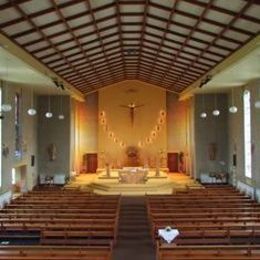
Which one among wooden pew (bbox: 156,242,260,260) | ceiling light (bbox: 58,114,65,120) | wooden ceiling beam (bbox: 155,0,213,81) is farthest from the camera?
ceiling light (bbox: 58,114,65,120)

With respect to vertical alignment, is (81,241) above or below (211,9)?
below

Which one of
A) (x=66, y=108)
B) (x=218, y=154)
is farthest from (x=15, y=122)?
(x=218, y=154)

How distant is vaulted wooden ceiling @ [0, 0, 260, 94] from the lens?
505 inches

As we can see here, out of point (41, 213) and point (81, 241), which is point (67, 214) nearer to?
point (41, 213)

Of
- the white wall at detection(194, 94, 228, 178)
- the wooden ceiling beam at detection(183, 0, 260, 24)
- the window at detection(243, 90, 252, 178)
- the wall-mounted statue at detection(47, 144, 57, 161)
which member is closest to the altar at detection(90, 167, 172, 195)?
the white wall at detection(194, 94, 228, 178)

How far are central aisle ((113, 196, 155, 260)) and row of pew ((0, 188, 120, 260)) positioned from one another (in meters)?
0.45

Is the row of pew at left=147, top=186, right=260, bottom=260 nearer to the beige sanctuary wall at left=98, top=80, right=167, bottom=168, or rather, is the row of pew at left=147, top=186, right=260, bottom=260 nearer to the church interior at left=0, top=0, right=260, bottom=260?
the church interior at left=0, top=0, right=260, bottom=260

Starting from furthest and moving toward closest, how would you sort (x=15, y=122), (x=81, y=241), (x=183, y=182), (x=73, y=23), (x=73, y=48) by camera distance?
(x=183, y=182) < (x=15, y=122) < (x=73, y=48) < (x=73, y=23) < (x=81, y=241)

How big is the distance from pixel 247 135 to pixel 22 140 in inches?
454

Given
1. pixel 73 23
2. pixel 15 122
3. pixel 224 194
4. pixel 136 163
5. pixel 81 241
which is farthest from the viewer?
pixel 136 163

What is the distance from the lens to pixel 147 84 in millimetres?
32719

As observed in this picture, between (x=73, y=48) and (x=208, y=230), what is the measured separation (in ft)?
29.6

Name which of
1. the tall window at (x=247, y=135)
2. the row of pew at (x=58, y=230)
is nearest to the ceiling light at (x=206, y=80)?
the tall window at (x=247, y=135)

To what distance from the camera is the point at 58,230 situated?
12.9m
